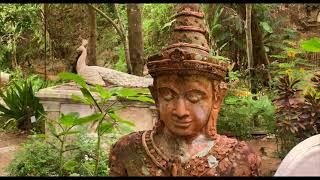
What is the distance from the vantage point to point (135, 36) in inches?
360

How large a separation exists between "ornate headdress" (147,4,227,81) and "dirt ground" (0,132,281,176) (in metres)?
2.78

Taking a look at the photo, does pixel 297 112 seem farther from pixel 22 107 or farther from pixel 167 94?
pixel 22 107

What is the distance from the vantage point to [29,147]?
5.25 metres

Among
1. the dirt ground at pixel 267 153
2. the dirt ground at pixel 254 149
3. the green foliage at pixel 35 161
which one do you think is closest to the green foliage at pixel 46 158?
the green foliage at pixel 35 161

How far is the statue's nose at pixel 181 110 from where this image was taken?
2490 mm

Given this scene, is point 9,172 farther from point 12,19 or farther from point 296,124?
point 12,19

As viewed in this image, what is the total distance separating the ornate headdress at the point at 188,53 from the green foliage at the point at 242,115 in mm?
4042

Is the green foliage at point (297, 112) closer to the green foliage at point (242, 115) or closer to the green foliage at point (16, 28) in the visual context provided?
the green foliage at point (242, 115)

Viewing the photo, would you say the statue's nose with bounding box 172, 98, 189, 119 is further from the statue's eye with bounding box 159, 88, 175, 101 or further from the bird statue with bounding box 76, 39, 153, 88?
the bird statue with bounding box 76, 39, 153, 88

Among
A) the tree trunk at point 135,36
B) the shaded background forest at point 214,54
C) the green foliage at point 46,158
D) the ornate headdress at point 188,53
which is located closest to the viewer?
the ornate headdress at point 188,53

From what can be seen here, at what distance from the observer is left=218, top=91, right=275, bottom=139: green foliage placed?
666 cm

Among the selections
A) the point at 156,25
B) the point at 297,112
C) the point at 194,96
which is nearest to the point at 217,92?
the point at 194,96

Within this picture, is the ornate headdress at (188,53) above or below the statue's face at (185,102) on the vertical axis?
above

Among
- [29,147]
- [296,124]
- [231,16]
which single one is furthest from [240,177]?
[231,16]
